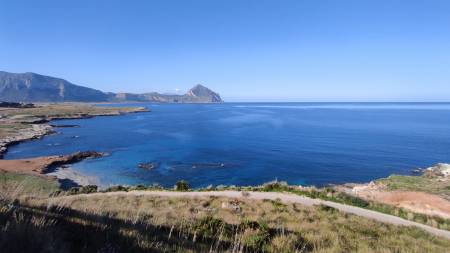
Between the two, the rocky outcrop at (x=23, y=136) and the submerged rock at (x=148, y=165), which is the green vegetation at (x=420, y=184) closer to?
the submerged rock at (x=148, y=165)

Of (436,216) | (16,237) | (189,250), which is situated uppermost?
(16,237)

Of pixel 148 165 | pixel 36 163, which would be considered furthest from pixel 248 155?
pixel 36 163

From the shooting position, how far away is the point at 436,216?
25156mm

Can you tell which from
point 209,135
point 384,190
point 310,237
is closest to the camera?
point 310,237

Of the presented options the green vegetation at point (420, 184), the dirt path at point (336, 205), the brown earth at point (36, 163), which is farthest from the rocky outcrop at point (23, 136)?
the green vegetation at point (420, 184)

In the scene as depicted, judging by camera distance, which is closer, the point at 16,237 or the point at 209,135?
the point at 16,237

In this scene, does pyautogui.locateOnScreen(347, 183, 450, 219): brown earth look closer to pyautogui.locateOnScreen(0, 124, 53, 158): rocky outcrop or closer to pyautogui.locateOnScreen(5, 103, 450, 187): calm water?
pyautogui.locateOnScreen(5, 103, 450, 187): calm water

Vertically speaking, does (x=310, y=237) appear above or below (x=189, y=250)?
below

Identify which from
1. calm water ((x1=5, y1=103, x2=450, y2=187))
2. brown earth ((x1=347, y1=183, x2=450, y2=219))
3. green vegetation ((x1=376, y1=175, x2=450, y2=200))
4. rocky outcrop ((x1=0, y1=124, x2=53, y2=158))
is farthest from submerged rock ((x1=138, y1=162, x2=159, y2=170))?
green vegetation ((x1=376, y1=175, x2=450, y2=200))

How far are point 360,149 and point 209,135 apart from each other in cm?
4112

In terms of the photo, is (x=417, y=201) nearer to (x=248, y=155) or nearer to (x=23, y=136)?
(x=248, y=155)

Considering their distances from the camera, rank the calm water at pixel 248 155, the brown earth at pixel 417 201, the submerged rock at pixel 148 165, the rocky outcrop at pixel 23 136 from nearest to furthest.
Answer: the brown earth at pixel 417 201 → the calm water at pixel 248 155 → the submerged rock at pixel 148 165 → the rocky outcrop at pixel 23 136

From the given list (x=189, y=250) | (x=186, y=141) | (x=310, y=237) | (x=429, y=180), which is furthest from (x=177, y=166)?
(x=189, y=250)

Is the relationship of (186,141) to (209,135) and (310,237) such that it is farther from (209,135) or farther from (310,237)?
(310,237)
